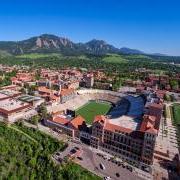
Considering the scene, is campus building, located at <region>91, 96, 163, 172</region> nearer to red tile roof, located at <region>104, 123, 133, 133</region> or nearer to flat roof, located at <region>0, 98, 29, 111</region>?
red tile roof, located at <region>104, 123, 133, 133</region>

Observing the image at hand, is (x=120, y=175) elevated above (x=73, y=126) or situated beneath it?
situated beneath

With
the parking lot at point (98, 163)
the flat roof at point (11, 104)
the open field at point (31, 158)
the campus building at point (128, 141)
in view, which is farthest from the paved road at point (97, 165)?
the flat roof at point (11, 104)

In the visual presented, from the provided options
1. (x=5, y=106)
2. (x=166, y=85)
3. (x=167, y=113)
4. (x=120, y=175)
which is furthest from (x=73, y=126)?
(x=166, y=85)

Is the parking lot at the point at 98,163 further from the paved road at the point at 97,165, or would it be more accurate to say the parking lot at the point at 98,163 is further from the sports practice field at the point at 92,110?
the sports practice field at the point at 92,110

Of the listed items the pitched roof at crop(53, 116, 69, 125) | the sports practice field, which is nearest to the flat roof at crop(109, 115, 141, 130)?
the pitched roof at crop(53, 116, 69, 125)

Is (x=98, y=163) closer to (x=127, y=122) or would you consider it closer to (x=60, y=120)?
(x=127, y=122)

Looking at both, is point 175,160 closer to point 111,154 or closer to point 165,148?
point 165,148
